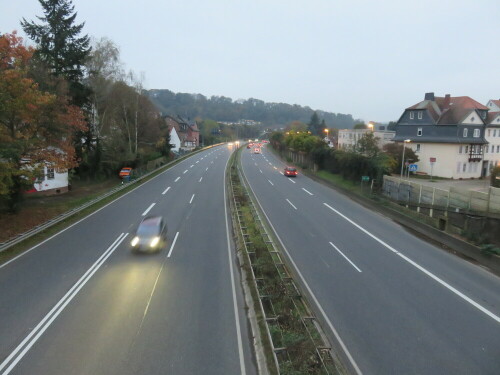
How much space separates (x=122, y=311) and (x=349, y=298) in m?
8.27

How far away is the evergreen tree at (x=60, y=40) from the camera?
114ft

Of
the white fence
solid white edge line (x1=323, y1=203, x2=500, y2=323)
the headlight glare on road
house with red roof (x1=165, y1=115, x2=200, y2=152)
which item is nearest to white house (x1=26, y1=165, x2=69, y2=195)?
the headlight glare on road

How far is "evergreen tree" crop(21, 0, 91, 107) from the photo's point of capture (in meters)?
34.7

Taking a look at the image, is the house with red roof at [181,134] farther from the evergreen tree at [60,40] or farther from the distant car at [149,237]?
the distant car at [149,237]

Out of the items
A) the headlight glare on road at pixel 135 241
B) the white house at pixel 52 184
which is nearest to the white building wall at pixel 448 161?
the headlight glare on road at pixel 135 241

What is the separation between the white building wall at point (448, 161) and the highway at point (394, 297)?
23.3 m

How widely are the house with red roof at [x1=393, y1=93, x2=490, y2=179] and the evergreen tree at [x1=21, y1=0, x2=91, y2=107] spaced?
125 ft

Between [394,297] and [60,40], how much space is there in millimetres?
37147

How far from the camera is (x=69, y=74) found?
35469mm

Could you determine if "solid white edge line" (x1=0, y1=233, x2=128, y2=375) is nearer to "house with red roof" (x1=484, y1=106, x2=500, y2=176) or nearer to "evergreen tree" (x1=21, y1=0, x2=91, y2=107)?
"evergreen tree" (x1=21, y1=0, x2=91, y2=107)

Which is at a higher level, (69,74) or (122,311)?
(69,74)

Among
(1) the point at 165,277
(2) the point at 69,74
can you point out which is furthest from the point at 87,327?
(2) the point at 69,74

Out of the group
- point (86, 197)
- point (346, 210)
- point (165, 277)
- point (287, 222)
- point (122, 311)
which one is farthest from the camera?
point (86, 197)

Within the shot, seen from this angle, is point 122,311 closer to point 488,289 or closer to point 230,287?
point 230,287
